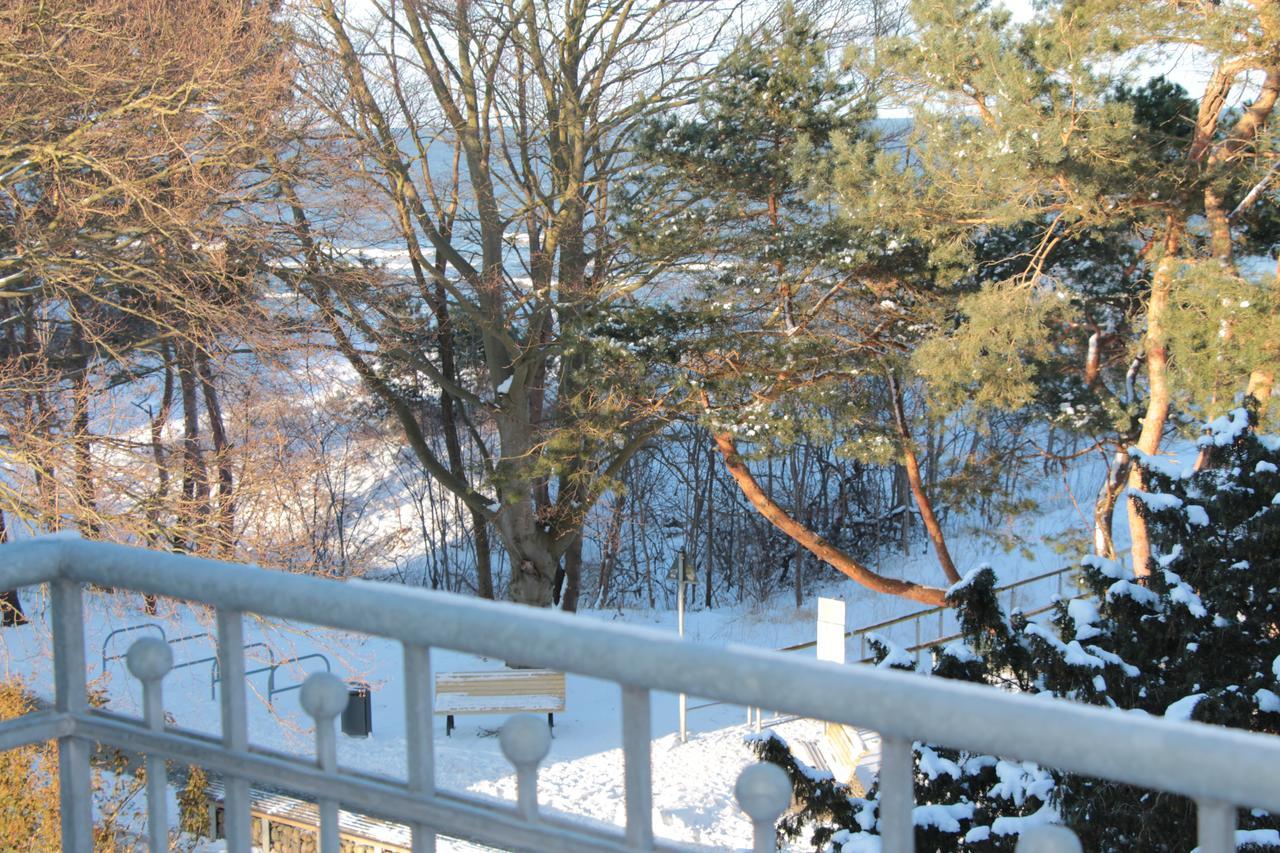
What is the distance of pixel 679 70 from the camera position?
15141mm

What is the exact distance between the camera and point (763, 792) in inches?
42.0

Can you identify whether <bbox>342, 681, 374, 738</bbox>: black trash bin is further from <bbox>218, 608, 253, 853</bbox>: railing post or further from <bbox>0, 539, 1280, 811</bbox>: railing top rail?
<bbox>0, 539, 1280, 811</bbox>: railing top rail

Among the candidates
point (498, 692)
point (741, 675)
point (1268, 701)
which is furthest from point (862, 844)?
point (498, 692)

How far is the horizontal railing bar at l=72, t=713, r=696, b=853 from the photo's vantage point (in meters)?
1.19

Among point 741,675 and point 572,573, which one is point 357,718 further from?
point 572,573

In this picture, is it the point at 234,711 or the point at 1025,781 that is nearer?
the point at 234,711

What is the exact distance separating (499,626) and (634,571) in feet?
76.0

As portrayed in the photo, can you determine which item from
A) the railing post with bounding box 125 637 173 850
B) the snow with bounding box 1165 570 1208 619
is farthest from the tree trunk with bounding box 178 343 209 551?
the railing post with bounding box 125 637 173 850

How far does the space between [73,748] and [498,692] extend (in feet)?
38.6

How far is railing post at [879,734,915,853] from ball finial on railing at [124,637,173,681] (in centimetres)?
93

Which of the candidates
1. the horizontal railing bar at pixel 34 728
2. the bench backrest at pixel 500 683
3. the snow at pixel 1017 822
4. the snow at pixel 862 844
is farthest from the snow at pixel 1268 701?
the bench backrest at pixel 500 683

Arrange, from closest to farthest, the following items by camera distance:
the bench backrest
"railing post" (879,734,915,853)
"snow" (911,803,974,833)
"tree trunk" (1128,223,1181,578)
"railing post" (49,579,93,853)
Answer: "railing post" (879,734,915,853) → "railing post" (49,579,93,853) → "snow" (911,803,974,833) → "tree trunk" (1128,223,1181,578) → the bench backrest

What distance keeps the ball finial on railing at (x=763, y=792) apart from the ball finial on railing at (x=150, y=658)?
0.80m

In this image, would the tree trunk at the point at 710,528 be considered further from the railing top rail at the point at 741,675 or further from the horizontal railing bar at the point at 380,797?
the railing top rail at the point at 741,675
